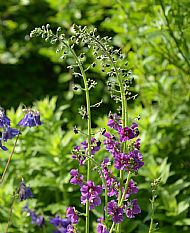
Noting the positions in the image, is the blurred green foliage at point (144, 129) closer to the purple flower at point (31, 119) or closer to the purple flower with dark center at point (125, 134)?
the purple flower at point (31, 119)

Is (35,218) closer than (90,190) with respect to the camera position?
No

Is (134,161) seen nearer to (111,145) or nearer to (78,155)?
(111,145)

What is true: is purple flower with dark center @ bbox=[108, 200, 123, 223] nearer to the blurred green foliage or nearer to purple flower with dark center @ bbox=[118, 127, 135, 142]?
purple flower with dark center @ bbox=[118, 127, 135, 142]

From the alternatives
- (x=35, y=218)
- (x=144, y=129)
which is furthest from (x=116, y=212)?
(x=144, y=129)

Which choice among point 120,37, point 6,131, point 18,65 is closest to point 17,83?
point 18,65

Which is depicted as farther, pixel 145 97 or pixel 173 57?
pixel 145 97

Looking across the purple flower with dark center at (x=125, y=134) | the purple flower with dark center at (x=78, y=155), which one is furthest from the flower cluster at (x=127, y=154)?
the purple flower with dark center at (x=78, y=155)

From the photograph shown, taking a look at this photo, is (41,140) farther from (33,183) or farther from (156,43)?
(156,43)

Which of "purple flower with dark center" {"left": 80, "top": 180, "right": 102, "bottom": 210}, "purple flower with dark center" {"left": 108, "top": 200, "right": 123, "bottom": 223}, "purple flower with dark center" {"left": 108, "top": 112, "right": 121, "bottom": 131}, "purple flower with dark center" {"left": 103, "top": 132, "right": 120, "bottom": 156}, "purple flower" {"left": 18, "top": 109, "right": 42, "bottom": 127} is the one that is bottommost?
"purple flower with dark center" {"left": 108, "top": 200, "right": 123, "bottom": 223}

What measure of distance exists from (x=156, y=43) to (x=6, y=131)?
173 cm

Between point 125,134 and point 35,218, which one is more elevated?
point 125,134

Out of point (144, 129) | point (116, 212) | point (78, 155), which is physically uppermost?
point (144, 129)

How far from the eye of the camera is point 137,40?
4.06 m

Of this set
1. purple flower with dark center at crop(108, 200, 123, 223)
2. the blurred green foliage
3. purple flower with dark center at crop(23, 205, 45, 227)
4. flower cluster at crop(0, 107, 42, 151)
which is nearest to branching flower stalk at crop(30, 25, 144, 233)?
purple flower with dark center at crop(108, 200, 123, 223)
